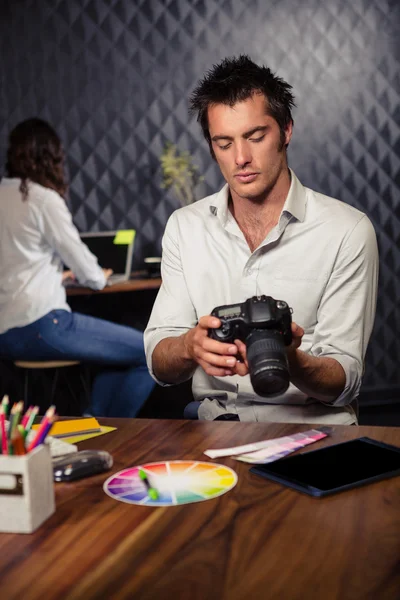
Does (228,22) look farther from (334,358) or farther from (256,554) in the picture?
(256,554)

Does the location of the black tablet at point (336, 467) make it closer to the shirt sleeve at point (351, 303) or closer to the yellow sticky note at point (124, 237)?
the shirt sleeve at point (351, 303)

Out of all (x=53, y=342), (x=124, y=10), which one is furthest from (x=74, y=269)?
(x=124, y=10)

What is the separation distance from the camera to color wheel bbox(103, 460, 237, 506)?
3.56 feet

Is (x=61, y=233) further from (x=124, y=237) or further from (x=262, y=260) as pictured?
(x=262, y=260)

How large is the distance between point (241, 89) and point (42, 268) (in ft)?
Answer: 5.43

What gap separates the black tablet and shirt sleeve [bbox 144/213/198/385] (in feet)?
2.25

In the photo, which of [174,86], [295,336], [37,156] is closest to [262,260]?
[295,336]

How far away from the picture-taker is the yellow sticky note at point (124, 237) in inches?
156

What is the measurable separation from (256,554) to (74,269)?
254 cm

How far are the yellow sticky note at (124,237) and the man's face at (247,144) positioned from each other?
211 centimetres

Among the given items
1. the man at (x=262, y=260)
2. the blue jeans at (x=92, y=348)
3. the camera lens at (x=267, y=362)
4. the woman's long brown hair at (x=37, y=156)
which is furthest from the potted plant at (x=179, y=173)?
the camera lens at (x=267, y=362)

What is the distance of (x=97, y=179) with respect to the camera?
4.13 metres

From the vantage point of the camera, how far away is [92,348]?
3213 mm

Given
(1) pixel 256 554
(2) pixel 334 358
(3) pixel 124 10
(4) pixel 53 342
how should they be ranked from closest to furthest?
(1) pixel 256 554
(2) pixel 334 358
(4) pixel 53 342
(3) pixel 124 10
